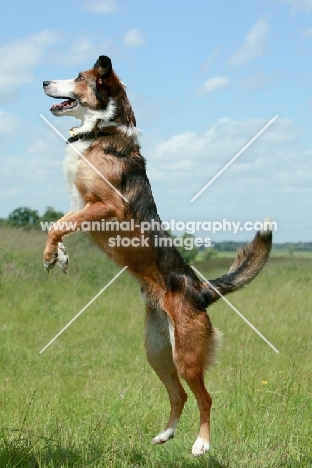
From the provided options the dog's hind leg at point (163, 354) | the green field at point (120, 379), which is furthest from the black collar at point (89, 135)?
the dog's hind leg at point (163, 354)

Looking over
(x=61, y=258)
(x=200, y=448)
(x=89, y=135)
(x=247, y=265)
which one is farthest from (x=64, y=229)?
(x=200, y=448)

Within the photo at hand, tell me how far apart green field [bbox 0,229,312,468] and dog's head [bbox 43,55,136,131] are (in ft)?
3.90

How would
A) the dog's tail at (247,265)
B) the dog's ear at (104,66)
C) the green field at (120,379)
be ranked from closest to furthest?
the green field at (120,379), the dog's ear at (104,66), the dog's tail at (247,265)

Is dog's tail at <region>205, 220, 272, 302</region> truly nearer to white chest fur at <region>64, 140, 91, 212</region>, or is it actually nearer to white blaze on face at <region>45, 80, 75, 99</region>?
white chest fur at <region>64, 140, 91, 212</region>

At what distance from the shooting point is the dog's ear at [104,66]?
516 centimetres

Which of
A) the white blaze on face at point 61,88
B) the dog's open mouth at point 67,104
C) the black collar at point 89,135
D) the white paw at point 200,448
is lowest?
the white paw at point 200,448

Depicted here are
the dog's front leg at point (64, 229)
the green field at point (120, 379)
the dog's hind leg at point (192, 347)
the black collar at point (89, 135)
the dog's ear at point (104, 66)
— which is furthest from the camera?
the black collar at point (89, 135)

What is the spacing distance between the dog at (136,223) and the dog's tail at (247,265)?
0.02 metres

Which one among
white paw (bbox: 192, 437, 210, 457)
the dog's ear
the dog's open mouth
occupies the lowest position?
white paw (bbox: 192, 437, 210, 457)

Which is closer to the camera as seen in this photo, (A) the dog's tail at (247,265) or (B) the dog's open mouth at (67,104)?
(B) the dog's open mouth at (67,104)

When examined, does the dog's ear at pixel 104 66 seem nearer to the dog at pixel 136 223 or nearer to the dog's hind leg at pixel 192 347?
the dog at pixel 136 223

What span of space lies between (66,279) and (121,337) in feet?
14.2

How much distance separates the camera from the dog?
5.00 m

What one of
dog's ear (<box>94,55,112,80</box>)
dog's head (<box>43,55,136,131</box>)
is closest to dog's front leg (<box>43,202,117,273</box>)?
dog's head (<box>43,55,136,131</box>)
